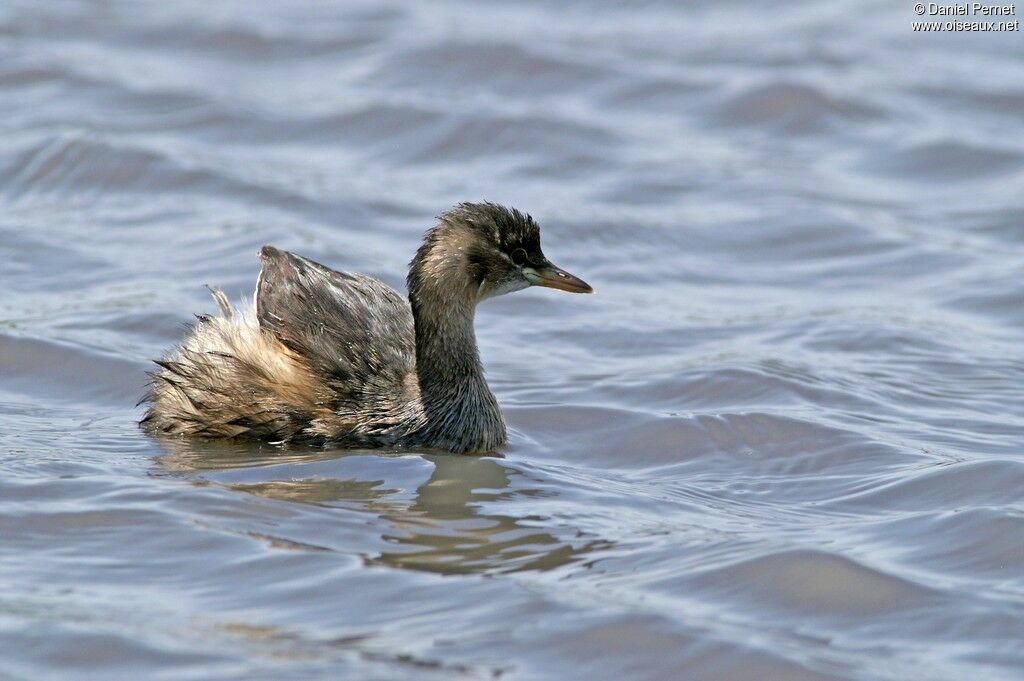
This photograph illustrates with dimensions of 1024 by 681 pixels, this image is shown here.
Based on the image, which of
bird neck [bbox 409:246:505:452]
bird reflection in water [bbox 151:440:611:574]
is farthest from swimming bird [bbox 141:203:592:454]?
bird reflection in water [bbox 151:440:611:574]

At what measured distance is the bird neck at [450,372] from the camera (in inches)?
303

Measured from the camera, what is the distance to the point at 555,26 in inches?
596

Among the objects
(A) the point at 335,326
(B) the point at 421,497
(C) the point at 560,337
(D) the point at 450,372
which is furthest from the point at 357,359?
(C) the point at 560,337

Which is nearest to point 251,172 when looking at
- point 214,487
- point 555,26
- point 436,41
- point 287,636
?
point 436,41

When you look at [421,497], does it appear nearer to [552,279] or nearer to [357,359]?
[357,359]

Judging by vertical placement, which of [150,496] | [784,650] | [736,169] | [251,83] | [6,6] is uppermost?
[6,6]

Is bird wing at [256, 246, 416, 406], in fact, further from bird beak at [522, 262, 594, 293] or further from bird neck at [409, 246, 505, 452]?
bird beak at [522, 262, 594, 293]

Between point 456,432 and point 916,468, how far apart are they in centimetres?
204

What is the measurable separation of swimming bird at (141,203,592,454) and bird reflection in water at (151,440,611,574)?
0.13 m

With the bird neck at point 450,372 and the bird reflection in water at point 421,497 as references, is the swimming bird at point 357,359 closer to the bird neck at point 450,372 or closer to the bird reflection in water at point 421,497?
the bird neck at point 450,372

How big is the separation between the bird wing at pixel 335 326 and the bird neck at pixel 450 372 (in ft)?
0.61

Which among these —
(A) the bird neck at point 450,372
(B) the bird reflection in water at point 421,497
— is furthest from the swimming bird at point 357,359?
(B) the bird reflection in water at point 421,497

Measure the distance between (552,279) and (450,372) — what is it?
0.66 m

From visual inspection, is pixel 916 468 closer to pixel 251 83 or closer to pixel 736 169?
pixel 736 169
